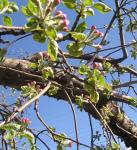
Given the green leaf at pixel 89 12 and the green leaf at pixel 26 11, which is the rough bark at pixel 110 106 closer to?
the green leaf at pixel 89 12

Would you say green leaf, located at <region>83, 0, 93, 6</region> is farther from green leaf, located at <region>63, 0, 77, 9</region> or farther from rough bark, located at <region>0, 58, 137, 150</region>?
rough bark, located at <region>0, 58, 137, 150</region>

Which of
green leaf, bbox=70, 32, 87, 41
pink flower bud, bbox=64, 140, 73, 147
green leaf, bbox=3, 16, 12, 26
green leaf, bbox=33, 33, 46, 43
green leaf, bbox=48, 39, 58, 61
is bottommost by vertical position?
pink flower bud, bbox=64, 140, 73, 147

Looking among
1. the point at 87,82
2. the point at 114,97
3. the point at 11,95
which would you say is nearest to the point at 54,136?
the point at 87,82

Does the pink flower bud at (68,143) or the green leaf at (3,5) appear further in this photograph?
the pink flower bud at (68,143)

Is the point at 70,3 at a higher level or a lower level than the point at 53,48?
higher

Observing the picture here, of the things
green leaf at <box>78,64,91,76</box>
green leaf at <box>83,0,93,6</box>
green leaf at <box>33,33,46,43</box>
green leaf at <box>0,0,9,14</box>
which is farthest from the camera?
green leaf at <box>78,64,91,76</box>

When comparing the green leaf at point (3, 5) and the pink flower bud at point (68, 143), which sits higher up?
the green leaf at point (3, 5)

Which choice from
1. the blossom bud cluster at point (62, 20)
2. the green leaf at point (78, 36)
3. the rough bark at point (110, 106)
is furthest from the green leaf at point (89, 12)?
the rough bark at point (110, 106)

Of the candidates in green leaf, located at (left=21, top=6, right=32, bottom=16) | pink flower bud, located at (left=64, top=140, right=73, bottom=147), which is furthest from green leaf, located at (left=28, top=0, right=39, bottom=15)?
pink flower bud, located at (left=64, top=140, right=73, bottom=147)

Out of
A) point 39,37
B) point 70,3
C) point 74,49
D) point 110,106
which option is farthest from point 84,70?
point 110,106

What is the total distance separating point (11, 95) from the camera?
374 centimetres

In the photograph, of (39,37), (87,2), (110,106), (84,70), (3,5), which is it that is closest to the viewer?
(3,5)

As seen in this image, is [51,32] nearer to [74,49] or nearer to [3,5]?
[3,5]

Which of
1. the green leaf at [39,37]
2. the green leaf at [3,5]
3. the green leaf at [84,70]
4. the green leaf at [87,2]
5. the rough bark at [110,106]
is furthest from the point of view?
the rough bark at [110,106]
